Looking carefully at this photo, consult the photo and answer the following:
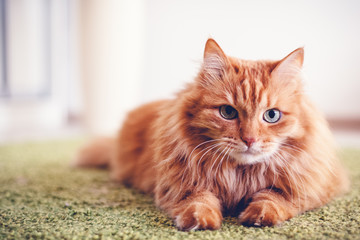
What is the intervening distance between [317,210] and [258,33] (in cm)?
244

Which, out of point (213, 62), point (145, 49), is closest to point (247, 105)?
point (213, 62)

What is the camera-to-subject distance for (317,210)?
1.29 meters

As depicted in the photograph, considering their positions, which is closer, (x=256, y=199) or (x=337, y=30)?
(x=256, y=199)

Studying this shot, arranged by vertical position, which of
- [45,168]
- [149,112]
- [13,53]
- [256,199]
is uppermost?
[13,53]

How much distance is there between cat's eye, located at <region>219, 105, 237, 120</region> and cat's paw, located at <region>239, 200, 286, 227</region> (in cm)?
31

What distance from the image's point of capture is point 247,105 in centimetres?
115

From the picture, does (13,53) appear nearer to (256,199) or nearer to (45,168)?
(45,168)

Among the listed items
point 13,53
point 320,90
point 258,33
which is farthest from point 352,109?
point 13,53

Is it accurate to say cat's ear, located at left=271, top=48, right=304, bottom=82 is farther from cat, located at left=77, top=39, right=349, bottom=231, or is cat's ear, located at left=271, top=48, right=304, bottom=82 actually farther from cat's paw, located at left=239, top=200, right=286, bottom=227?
cat's paw, located at left=239, top=200, right=286, bottom=227

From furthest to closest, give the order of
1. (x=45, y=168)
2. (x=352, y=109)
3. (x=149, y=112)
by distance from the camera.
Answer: (x=352, y=109)
(x=45, y=168)
(x=149, y=112)

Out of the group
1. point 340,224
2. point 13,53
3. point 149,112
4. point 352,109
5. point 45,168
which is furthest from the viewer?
point 13,53

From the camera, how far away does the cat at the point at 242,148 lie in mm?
1143

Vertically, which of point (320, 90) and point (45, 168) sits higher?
point (320, 90)

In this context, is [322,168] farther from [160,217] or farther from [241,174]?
[160,217]
